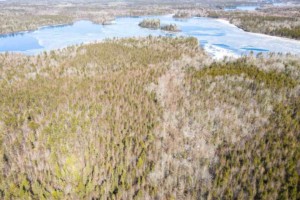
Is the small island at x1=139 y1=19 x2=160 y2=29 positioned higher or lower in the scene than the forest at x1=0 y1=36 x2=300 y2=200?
higher

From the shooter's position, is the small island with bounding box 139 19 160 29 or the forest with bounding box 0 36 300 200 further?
the small island with bounding box 139 19 160 29

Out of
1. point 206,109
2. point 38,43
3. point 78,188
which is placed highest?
point 38,43

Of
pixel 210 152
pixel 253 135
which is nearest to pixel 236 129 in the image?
pixel 253 135

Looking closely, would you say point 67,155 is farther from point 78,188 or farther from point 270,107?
point 270,107

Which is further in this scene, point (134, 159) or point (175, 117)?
point (175, 117)

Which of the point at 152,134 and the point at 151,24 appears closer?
the point at 152,134

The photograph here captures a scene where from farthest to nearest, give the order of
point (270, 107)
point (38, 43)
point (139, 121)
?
point (38, 43) → point (270, 107) → point (139, 121)

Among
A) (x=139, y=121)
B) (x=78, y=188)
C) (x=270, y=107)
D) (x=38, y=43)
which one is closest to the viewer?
(x=78, y=188)

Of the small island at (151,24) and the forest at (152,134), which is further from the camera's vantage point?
the small island at (151,24)

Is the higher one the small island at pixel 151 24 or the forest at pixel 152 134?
the small island at pixel 151 24

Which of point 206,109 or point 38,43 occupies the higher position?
point 38,43

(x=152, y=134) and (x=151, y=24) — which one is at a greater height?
(x=151, y=24)
